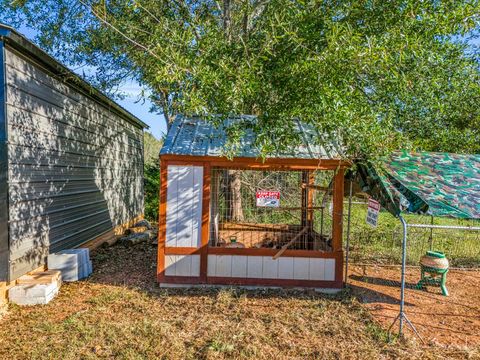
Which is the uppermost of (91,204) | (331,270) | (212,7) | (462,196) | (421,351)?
(212,7)

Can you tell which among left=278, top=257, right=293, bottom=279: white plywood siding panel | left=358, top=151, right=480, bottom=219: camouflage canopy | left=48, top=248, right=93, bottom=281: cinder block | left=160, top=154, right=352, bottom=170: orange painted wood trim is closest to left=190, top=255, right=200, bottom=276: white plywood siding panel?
left=278, top=257, right=293, bottom=279: white plywood siding panel

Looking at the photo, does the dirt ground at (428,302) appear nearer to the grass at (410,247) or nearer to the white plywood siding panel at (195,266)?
the grass at (410,247)

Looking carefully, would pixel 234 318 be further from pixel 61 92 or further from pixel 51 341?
pixel 61 92

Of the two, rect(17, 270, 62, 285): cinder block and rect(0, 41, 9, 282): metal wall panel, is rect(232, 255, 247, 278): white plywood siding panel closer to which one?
rect(17, 270, 62, 285): cinder block

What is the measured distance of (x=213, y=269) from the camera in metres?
5.70

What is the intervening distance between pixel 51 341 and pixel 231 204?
4288 mm

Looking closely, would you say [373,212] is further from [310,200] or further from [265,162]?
[310,200]

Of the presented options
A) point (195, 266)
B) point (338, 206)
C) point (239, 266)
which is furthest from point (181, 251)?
point (338, 206)

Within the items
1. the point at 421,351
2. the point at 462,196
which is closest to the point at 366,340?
the point at 421,351

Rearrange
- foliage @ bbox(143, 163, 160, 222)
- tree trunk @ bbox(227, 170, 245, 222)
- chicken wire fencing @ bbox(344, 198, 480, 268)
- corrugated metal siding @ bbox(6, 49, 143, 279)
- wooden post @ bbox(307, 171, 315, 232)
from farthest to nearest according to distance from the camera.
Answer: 1. foliage @ bbox(143, 163, 160, 222)
2. chicken wire fencing @ bbox(344, 198, 480, 268)
3. tree trunk @ bbox(227, 170, 245, 222)
4. wooden post @ bbox(307, 171, 315, 232)
5. corrugated metal siding @ bbox(6, 49, 143, 279)

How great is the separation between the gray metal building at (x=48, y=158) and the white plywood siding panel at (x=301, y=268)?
4162mm

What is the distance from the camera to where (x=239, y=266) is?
18.7 feet

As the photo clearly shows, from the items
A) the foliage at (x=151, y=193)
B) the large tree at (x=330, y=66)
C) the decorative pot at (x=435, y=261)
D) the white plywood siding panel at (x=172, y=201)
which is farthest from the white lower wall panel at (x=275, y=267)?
the foliage at (x=151, y=193)

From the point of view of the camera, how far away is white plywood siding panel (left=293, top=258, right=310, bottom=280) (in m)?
5.69
